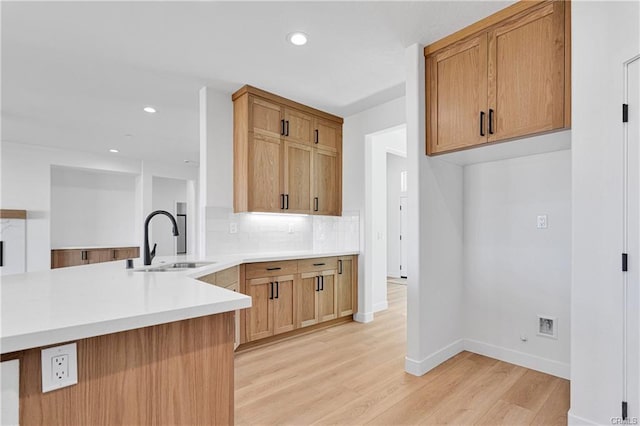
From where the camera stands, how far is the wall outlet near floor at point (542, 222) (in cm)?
266

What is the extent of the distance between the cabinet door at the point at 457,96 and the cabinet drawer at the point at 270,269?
1.78 meters

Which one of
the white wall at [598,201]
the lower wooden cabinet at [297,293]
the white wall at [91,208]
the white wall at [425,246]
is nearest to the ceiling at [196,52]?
the white wall at [425,246]

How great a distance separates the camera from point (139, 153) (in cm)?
639

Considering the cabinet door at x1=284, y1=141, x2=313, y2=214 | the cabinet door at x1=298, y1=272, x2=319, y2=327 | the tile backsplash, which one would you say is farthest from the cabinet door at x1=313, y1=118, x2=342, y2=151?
the cabinet door at x1=298, y1=272, x2=319, y2=327

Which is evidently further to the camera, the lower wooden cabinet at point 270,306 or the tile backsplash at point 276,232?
the tile backsplash at point 276,232

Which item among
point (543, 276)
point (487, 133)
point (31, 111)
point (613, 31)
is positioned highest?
point (31, 111)

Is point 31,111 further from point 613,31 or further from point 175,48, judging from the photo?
point 613,31

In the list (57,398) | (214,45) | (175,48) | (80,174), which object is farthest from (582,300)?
(80,174)

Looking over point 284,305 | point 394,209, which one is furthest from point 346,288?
point 394,209

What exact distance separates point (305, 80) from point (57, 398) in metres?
3.01

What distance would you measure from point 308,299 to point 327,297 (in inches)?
11.3

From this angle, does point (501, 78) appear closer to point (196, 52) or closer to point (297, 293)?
point (196, 52)

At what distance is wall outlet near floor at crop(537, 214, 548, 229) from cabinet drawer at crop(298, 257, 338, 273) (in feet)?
6.78

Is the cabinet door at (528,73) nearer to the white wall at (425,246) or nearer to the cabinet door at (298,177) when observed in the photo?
the white wall at (425,246)
